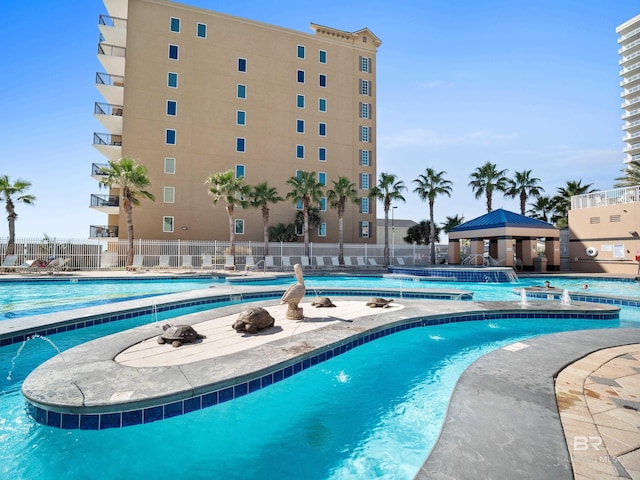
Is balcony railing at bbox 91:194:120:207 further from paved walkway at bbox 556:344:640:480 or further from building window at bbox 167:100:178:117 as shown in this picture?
paved walkway at bbox 556:344:640:480

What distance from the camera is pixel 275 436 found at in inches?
126

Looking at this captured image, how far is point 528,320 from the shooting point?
25.4 ft

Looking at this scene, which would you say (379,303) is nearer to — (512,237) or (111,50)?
(512,237)

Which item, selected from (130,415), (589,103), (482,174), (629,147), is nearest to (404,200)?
(482,174)

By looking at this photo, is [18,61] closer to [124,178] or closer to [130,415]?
[124,178]

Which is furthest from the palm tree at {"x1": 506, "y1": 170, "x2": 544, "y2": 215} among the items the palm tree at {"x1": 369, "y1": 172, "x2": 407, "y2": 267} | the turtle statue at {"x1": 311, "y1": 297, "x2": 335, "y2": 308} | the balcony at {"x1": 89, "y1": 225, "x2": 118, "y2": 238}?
the balcony at {"x1": 89, "y1": 225, "x2": 118, "y2": 238}

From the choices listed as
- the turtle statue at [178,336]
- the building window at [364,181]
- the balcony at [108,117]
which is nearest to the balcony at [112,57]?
the balcony at [108,117]

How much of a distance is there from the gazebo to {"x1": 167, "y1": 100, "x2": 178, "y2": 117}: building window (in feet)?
83.7

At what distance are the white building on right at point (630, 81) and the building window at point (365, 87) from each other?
A: 47.8m

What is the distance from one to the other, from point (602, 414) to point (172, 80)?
32.4 meters

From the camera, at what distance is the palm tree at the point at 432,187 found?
93.7ft

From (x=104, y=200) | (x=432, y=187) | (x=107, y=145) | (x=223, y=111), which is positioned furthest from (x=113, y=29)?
(x=432, y=187)

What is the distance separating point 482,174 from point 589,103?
17228 millimetres

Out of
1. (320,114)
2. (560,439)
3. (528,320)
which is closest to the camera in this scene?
(560,439)
